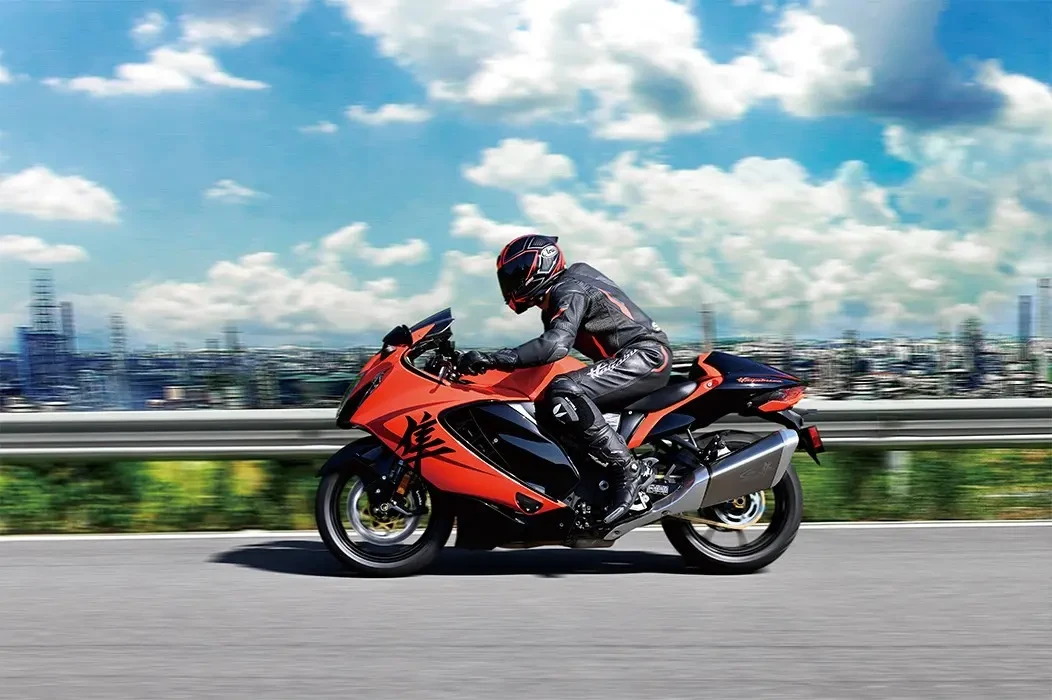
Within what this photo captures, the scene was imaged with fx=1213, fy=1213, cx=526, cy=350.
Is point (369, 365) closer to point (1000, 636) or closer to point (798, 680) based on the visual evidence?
point (798, 680)

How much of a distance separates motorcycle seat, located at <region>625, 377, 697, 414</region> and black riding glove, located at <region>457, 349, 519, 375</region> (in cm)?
67

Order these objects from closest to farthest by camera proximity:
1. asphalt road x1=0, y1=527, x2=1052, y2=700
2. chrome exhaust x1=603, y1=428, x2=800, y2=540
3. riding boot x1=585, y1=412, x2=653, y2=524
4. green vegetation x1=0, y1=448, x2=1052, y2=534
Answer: asphalt road x1=0, y1=527, x2=1052, y2=700 → riding boot x1=585, y1=412, x2=653, y2=524 → chrome exhaust x1=603, y1=428, x2=800, y2=540 → green vegetation x1=0, y1=448, x2=1052, y2=534

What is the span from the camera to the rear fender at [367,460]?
20.1ft

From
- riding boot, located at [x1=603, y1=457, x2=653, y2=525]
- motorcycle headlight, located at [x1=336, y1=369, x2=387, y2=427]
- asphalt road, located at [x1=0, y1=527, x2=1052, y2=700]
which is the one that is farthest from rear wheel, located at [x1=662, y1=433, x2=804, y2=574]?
motorcycle headlight, located at [x1=336, y1=369, x2=387, y2=427]

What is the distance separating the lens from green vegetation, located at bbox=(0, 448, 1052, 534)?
811 cm

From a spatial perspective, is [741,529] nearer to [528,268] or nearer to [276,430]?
[528,268]

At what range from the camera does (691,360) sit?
6.48 meters

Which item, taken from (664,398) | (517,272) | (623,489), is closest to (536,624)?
(623,489)

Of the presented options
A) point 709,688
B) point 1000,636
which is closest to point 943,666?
point 1000,636

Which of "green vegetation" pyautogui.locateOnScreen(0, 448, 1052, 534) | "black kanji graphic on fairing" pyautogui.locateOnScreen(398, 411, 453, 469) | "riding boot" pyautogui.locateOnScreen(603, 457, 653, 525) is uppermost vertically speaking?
"black kanji graphic on fairing" pyautogui.locateOnScreen(398, 411, 453, 469)

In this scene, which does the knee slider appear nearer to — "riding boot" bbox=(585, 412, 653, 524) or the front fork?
"riding boot" bbox=(585, 412, 653, 524)

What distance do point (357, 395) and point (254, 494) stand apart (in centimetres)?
244

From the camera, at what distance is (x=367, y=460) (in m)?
6.15

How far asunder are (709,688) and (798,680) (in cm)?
34
